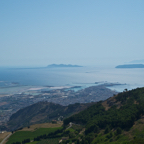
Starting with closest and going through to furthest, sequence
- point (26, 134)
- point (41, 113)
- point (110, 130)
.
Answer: point (110, 130), point (26, 134), point (41, 113)

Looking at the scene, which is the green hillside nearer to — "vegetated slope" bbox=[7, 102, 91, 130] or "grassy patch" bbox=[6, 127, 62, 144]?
"grassy patch" bbox=[6, 127, 62, 144]

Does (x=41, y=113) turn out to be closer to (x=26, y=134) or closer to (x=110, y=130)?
(x=26, y=134)

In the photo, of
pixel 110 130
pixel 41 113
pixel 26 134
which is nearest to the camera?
pixel 110 130

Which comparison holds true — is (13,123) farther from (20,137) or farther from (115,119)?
(115,119)

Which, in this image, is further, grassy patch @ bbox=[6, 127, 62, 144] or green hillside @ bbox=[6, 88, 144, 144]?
grassy patch @ bbox=[6, 127, 62, 144]

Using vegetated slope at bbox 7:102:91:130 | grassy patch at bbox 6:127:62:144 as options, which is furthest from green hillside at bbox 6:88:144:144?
vegetated slope at bbox 7:102:91:130

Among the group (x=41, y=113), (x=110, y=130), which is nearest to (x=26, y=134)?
(x=110, y=130)

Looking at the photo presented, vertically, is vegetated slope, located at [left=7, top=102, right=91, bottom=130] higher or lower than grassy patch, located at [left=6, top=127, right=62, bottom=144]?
lower

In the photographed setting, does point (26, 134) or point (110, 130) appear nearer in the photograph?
point (110, 130)

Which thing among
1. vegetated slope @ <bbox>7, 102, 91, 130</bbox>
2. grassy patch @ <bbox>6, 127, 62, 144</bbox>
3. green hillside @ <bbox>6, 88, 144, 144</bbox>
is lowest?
vegetated slope @ <bbox>7, 102, 91, 130</bbox>
